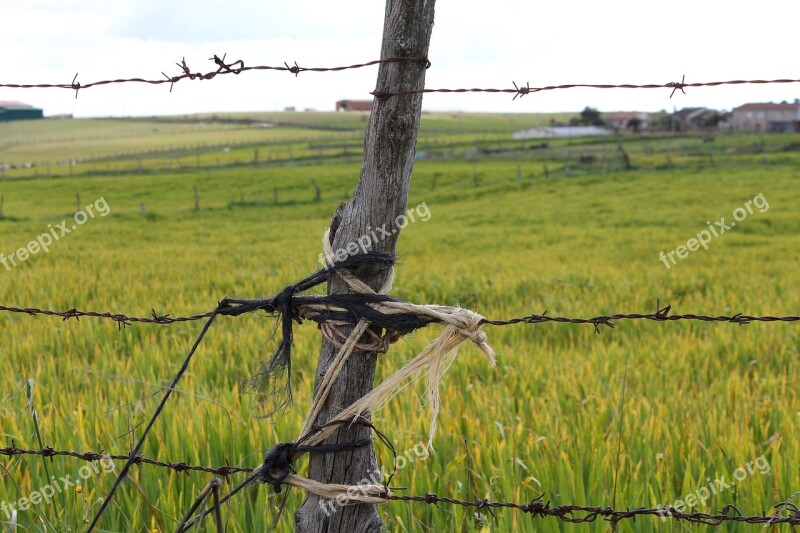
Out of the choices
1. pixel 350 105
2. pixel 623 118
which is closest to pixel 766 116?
pixel 623 118

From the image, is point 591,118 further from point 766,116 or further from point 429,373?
point 429,373

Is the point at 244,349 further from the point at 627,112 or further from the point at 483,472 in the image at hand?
the point at 627,112

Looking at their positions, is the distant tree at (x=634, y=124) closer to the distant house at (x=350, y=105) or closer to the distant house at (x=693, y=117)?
the distant house at (x=693, y=117)

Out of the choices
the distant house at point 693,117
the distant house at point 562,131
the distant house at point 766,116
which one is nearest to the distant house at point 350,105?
the distant house at point 562,131

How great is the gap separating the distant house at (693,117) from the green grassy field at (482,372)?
65.6 metres

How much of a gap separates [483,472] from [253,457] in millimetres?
853

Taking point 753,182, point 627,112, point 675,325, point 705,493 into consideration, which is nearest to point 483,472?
point 705,493

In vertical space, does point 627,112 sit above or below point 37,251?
above

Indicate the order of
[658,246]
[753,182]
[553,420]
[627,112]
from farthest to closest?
[627,112]
[753,182]
[658,246]
[553,420]

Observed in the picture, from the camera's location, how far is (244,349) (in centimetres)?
513

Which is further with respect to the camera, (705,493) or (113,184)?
(113,184)

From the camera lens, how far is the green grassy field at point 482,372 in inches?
102

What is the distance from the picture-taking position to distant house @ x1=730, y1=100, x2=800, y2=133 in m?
80.5

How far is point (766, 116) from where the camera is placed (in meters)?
84.2
